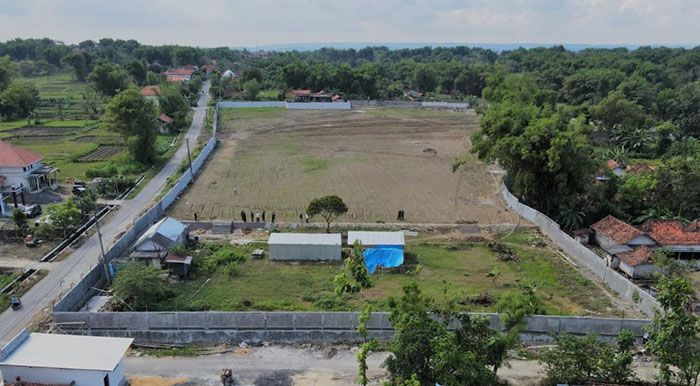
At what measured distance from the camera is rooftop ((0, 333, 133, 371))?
54.9ft

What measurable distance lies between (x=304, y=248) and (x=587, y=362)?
15.3 metres

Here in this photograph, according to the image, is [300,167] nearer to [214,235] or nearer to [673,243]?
[214,235]

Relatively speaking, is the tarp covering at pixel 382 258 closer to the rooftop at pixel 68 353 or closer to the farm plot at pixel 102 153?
the rooftop at pixel 68 353

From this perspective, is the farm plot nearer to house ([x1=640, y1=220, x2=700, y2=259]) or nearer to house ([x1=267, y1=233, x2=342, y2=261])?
house ([x1=267, y1=233, x2=342, y2=261])

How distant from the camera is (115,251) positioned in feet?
89.0

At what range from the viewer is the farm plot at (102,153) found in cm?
4917

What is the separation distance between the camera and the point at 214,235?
31.3 metres

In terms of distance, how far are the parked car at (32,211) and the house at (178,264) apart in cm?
1432

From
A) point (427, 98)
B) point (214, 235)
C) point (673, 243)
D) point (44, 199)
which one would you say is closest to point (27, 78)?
point (427, 98)

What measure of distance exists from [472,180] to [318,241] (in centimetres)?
2011

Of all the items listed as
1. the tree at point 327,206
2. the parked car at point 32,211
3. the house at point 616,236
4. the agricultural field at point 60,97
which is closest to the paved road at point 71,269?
the parked car at point 32,211

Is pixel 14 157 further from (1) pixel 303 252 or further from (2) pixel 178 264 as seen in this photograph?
(1) pixel 303 252

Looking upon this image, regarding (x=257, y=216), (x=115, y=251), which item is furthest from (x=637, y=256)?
(x=115, y=251)

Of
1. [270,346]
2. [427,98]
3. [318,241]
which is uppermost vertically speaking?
[427,98]
